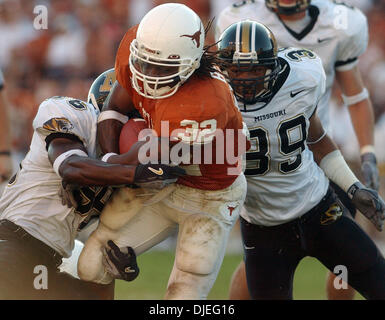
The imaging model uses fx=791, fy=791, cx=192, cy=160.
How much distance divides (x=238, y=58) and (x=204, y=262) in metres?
0.88

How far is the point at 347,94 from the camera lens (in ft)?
15.2

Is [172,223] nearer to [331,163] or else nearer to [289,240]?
[289,240]

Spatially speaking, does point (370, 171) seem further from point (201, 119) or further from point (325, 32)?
point (201, 119)

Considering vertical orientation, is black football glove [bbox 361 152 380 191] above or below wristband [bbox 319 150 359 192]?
below

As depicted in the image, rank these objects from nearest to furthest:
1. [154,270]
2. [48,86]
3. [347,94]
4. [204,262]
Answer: [204,262], [347,94], [154,270], [48,86]

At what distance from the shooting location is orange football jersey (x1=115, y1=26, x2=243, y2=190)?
2967 mm

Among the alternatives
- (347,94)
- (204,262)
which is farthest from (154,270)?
(204,262)

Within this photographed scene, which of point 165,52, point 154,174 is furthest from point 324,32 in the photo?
point 154,174

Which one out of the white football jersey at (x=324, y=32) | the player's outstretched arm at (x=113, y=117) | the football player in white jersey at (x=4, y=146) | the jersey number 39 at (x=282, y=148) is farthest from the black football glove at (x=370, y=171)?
the football player in white jersey at (x=4, y=146)

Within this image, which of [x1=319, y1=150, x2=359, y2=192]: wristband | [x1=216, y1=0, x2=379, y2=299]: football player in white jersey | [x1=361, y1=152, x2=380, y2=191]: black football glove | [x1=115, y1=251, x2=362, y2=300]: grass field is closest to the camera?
[x1=319, y1=150, x2=359, y2=192]: wristband

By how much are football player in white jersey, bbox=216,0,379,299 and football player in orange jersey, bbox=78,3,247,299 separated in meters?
1.30

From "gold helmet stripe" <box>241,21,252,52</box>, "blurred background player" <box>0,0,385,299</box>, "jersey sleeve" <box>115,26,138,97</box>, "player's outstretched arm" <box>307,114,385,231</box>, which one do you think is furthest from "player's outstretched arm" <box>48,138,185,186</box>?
"blurred background player" <box>0,0,385,299</box>

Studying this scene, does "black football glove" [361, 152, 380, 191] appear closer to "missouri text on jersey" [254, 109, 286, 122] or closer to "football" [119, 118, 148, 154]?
"missouri text on jersey" [254, 109, 286, 122]

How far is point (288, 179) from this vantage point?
141 inches
